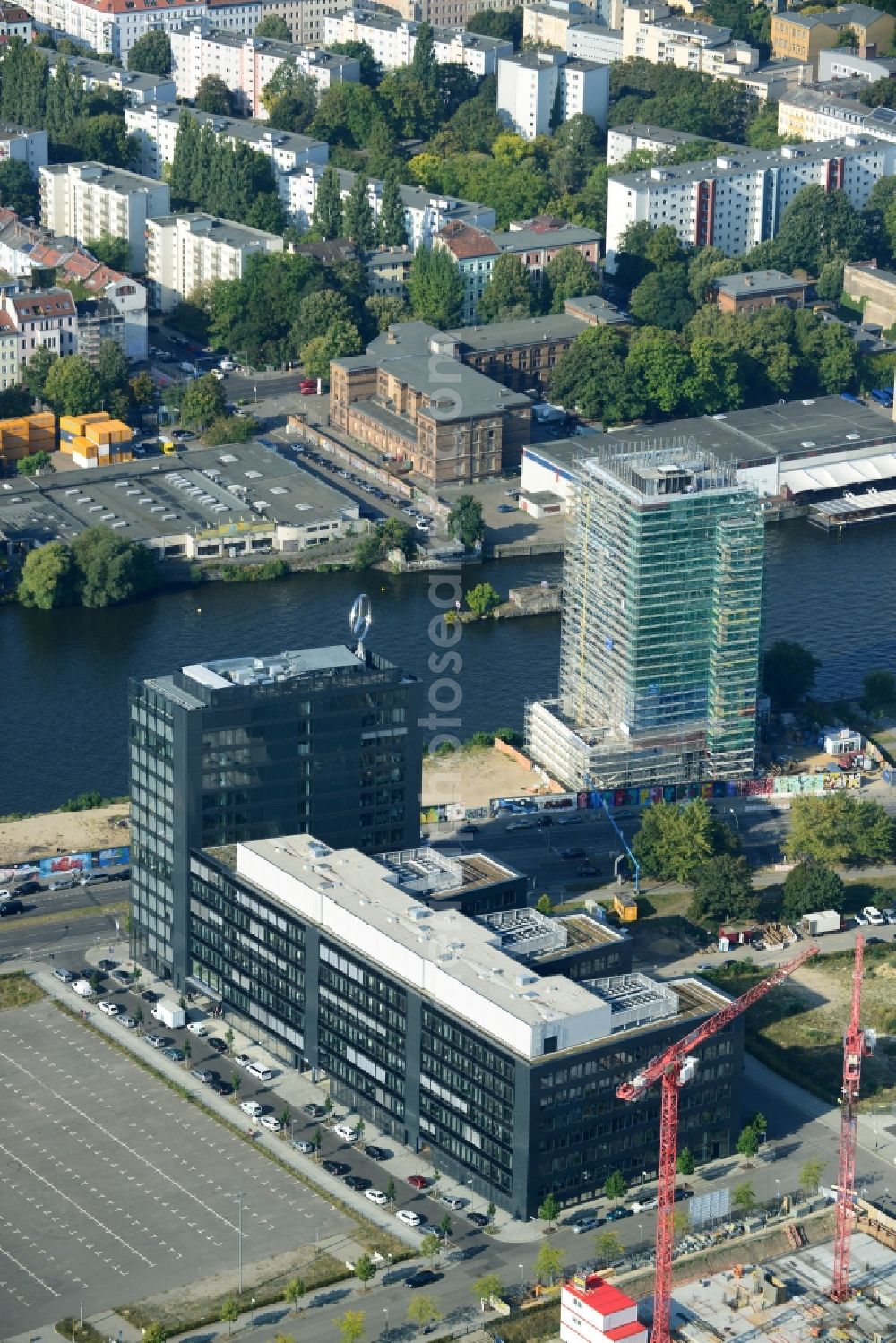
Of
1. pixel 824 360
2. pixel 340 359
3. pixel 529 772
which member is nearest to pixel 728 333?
pixel 824 360

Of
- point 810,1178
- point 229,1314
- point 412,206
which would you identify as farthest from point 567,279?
point 229,1314

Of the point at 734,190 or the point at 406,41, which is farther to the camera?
the point at 406,41

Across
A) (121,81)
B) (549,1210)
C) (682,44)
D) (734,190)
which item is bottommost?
(549,1210)

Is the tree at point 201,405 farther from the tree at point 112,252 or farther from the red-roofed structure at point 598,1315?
the red-roofed structure at point 598,1315

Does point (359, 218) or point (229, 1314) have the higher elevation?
point (359, 218)

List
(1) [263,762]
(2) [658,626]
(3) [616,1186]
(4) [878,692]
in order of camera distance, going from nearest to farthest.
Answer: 1. (3) [616,1186]
2. (1) [263,762]
3. (2) [658,626]
4. (4) [878,692]

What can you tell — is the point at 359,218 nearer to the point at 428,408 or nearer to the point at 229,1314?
the point at 428,408

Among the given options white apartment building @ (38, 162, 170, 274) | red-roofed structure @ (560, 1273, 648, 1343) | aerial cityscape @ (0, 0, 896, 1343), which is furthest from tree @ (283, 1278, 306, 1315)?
white apartment building @ (38, 162, 170, 274)
